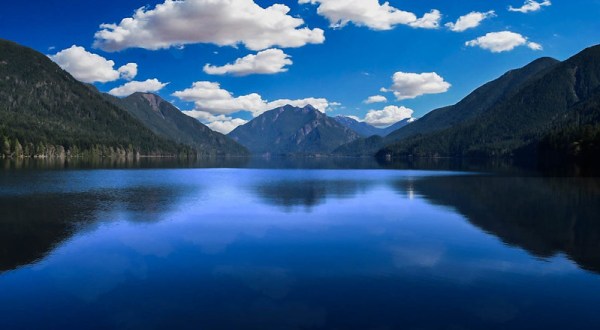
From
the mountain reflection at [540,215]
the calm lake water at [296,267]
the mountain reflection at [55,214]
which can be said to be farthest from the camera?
the mountain reflection at [540,215]

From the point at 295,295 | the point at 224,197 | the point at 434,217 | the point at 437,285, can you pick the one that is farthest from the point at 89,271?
the point at 224,197

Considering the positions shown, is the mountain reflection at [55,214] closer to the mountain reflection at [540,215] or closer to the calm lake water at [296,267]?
the calm lake water at [296,267]

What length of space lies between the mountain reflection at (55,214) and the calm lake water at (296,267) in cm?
28

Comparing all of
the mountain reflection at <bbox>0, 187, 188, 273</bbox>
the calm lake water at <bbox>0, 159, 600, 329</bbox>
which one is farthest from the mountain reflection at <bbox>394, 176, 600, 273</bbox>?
the mountain reflection at <bbox>0, 187, 188, 273</bbox>

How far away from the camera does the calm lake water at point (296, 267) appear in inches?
934

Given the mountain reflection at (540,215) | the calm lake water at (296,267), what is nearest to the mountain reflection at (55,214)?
the calm lake water at (296,267)

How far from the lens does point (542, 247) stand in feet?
135

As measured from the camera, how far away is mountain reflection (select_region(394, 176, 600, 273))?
41000 millimetres

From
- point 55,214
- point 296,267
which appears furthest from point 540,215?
point 55,214

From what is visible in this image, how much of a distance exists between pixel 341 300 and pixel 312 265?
849 centimetres

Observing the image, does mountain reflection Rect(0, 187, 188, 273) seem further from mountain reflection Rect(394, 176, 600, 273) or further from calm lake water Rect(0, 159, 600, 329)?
mountain reflection Rect(394, 176, 600, 273)

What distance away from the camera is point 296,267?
111ft

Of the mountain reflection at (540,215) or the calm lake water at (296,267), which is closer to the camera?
the calm lake water at (296,267)

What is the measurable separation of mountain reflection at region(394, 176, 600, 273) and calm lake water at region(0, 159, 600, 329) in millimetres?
351
